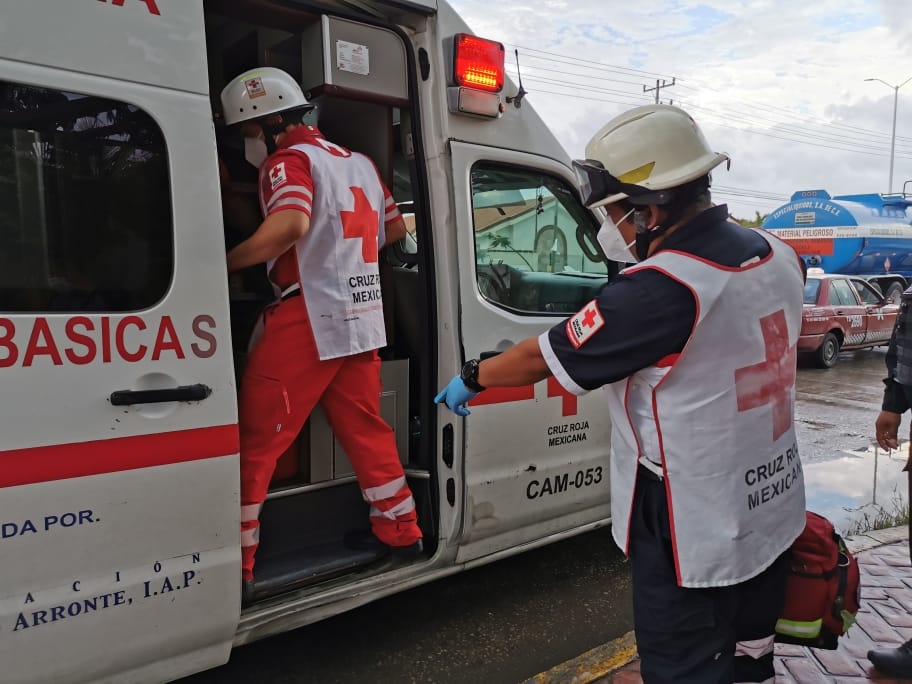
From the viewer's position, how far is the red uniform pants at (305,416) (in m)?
2.57

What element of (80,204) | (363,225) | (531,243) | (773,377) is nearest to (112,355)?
(80,204)

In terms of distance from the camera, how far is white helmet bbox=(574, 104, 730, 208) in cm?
180

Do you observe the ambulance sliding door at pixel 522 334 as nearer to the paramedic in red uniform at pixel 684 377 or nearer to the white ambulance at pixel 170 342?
the white ambulance at pixel 170 342

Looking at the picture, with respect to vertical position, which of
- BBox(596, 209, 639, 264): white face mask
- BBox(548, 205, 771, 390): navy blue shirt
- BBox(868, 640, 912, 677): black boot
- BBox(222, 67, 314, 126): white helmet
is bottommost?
BBox(868, 640, 912, 677): black boot

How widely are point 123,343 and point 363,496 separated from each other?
1309 millimetres

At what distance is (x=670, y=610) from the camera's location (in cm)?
182

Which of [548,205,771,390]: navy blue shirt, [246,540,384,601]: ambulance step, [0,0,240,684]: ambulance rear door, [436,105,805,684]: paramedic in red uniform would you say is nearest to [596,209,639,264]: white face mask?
[436,105,805,684]: paramedic in red uniform

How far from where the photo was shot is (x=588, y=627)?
10.6 ft

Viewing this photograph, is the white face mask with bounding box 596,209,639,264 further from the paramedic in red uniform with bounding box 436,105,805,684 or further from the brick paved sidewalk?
the brick paved sidewalk

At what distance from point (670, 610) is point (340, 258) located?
1.62 metres

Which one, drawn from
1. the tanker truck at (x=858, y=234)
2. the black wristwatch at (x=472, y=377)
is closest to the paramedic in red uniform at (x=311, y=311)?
the black wristwatch at (x=472, y=377)

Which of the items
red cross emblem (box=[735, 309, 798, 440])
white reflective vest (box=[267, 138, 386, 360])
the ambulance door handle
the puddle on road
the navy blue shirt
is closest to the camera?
the navy blue shirt

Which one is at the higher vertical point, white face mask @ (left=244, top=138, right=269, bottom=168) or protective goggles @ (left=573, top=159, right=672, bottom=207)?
white face mask @ (left=244, top=138, right=269, bottom=168)

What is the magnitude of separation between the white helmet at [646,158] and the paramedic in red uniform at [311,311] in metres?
1.11
